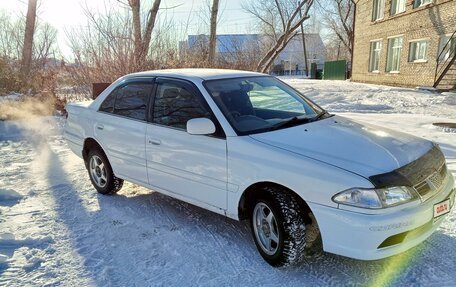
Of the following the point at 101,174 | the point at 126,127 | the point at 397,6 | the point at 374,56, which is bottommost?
the point at 101,174

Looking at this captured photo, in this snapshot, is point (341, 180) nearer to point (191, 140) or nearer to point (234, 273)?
point (234, 273)

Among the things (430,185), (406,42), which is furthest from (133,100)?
(406,42)

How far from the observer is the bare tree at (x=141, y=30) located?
1198 centimetres

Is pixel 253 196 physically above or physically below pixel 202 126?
below

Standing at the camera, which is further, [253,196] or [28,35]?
[28,35]

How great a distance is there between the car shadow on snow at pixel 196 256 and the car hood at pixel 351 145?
2.91 ft

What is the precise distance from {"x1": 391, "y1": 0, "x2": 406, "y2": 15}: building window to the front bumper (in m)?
20.5

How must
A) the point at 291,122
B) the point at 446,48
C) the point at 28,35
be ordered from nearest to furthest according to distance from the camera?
the point at 291,122
the point at 28,35
the point at 446,48

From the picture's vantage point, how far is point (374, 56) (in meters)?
23.7

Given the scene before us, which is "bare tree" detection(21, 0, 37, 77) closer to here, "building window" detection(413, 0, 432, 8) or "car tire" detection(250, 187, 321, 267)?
"car tire" detection(250, 187, 321, 267)

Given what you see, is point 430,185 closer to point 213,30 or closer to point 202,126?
point 202,126

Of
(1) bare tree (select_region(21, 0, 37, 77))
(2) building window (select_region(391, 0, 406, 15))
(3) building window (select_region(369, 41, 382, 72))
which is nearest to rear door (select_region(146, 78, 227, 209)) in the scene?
(1) bare tree (select_region(21, 0, 37, 77))

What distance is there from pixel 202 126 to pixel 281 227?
3.68 ft

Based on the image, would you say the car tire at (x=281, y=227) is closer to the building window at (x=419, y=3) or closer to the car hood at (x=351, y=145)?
the car hood at (x=351, y=145)
